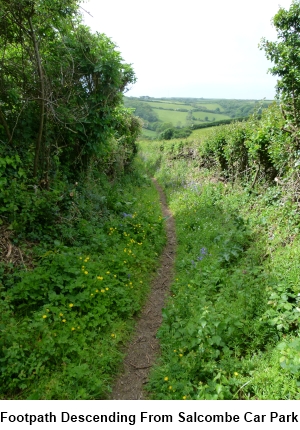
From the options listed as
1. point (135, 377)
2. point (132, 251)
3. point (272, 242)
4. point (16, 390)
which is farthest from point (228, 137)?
point (16, 390)

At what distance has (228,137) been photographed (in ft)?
40.2

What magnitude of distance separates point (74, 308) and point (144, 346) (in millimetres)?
1419

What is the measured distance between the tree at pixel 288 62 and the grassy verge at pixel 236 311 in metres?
2.12

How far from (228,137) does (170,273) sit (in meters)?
8.32

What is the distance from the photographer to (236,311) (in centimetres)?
449

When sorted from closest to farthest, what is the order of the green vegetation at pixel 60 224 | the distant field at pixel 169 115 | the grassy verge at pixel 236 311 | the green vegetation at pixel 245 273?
the grassy verge at pixel 236 311 → the green vegetation at pixel 245 273 → the green vegetation at pixel 60 224 → the distant field at pixel 169 115

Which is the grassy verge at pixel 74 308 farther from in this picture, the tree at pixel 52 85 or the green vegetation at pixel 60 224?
the tree at pixel 52 85

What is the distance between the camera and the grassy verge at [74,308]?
3336 mm

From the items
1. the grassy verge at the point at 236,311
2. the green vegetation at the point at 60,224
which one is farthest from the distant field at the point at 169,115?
the grassy verge at the point at 236,311

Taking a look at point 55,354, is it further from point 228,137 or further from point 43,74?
point 228,137

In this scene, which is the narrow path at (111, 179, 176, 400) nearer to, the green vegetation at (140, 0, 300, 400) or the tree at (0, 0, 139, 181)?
the green vegetation at (140, 0, 300, 400)

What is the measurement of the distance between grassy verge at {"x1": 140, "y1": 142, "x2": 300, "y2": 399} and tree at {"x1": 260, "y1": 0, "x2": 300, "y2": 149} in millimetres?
2121

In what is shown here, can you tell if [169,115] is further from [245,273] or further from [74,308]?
[74,308]

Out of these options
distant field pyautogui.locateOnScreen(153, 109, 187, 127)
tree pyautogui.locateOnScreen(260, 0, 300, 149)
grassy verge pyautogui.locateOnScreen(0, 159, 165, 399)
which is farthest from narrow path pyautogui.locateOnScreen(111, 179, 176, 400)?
distant field pyautogui.locateOnScreen(153, 109, 187, 127)
